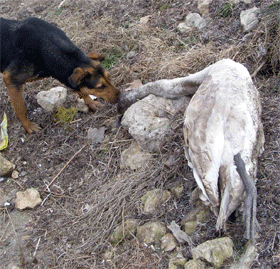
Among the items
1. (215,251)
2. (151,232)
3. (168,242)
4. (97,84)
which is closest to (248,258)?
(215,251)

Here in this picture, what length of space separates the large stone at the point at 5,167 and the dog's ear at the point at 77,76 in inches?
49.5

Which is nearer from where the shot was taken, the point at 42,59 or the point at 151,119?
the point at 151,119

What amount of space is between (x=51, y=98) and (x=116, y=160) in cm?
160

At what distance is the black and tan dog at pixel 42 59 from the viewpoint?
15.2ft

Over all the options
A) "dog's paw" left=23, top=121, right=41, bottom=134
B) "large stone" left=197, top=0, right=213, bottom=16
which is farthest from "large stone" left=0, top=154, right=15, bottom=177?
"large stone" left=197, top=0, right=213, bottom=16

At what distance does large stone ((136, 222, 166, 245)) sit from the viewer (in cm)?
299

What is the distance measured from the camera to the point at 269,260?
2.43m

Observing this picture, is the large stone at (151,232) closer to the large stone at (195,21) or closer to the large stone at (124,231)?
the large stone at (124,231)

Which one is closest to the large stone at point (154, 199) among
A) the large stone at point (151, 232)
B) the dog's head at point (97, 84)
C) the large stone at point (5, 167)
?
the large stone at point (151, 232)

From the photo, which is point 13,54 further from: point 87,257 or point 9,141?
point 87,257

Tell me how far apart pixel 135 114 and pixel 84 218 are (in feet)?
A: 4.13

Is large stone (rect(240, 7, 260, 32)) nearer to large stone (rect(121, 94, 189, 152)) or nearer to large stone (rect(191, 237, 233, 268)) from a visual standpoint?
large stone (rect(121, 94, 189, 152))

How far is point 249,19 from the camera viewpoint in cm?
480

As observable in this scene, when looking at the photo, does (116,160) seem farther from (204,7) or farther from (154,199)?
(204,7)
